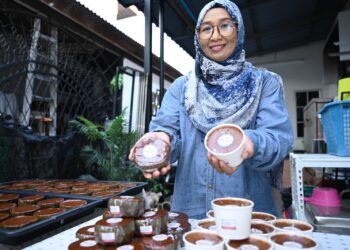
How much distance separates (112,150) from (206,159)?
2.47 meters

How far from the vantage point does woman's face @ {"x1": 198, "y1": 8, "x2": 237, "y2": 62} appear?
4.13 feet

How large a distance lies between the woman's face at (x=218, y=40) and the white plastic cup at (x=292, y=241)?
80 cm

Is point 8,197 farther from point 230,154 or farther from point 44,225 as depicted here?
point 230,154

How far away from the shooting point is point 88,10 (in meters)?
3.74

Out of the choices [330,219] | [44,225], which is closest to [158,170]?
[44,225]

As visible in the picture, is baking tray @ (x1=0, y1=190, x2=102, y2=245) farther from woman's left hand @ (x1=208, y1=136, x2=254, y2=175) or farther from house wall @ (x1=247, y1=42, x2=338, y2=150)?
house wall @ (x1=247, y1=42, x2=338, y2=150)

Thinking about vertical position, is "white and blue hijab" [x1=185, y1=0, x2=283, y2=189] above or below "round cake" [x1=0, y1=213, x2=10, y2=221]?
above

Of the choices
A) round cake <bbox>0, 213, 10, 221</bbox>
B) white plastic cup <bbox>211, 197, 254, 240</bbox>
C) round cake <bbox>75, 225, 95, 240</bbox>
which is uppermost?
white plastic cup <bbox>211, 197, 254, 240</bbox>

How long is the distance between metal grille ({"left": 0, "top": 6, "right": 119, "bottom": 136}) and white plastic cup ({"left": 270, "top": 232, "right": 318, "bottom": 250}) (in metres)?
2.78

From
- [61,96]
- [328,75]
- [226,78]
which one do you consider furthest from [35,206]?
[328,75]

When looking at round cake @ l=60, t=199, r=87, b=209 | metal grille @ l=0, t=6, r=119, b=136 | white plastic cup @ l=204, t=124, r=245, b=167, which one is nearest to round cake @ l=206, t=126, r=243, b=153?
white plastic cup @ l=204, t=124, r=245, b=167

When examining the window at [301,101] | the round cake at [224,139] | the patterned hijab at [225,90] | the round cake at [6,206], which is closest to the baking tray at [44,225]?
the round cake at [6,206]

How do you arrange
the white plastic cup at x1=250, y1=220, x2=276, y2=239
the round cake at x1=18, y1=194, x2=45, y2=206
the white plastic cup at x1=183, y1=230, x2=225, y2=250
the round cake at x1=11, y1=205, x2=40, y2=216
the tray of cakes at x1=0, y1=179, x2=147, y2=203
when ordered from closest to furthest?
the white plastic cup at x1=183, y1=230, x2=225, y2=250 < the white plastic cup at x1=250, y1=220, x2=276, y2=239 < the round cake at x1=11, y1=205, x2=40, y2=216 < the round cake at x1=18, y1=194, x2=45, y2=206 < the tray of cakes at x1=0, y1=179, x2=147, y2=203

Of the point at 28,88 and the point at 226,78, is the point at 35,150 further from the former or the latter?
the point at 226,78
